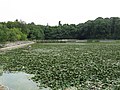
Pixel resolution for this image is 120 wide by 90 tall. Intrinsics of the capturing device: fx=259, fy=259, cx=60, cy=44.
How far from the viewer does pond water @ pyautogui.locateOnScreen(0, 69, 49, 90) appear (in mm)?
13290

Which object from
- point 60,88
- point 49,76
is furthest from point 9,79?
point 60,88

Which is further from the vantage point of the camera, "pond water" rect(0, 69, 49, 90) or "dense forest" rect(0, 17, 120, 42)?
"dense forest" rect(0, 17, 120, 42)

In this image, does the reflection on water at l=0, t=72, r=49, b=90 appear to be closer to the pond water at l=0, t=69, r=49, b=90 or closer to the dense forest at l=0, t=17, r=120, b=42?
the pond water at l=0, t=69, r=49, b=90

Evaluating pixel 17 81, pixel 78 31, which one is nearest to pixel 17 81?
pixel 17 81

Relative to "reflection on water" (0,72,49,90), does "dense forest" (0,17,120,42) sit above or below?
above

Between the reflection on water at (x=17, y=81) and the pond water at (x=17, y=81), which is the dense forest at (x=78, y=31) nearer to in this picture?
the pond water at (x=17, y=81)

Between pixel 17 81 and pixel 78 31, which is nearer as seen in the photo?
pixel 17 81

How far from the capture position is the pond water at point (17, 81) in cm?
1329

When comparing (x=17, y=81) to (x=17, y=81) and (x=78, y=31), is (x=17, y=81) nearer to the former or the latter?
(x=17, y=81)

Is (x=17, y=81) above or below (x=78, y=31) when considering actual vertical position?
below

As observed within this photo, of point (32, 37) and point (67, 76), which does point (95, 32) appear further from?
point (67, 76)

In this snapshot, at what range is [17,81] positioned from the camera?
14992 mm

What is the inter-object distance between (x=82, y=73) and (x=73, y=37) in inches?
2581

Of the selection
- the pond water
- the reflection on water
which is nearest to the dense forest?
the pond water
